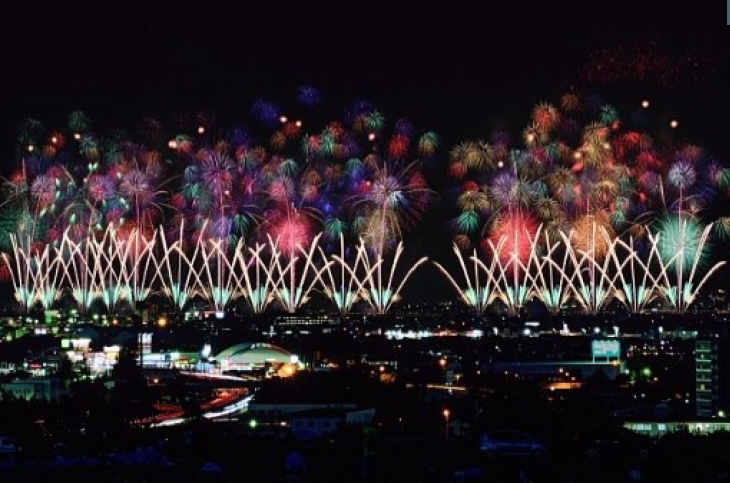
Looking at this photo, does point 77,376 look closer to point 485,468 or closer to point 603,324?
point 485,468

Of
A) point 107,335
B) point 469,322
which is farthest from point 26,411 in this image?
point 469,322

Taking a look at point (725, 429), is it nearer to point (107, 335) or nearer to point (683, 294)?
point (683, 294)

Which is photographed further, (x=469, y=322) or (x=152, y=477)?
(x=469, y=322)

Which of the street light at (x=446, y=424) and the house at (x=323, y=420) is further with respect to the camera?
the house at (x=323, y=420)

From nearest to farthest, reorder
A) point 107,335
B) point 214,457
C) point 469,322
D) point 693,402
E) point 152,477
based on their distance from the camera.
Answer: point 152,477 < point 214,457 < point 693,402 < point 107,335 < point 469,322

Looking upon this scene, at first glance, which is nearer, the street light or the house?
the street light

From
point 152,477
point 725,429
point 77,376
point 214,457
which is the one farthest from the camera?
point 77,376

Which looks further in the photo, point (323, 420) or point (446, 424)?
point (323, 420)

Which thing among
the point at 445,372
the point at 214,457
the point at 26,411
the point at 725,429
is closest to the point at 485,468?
the point at 214,457

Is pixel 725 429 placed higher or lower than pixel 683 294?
lower
